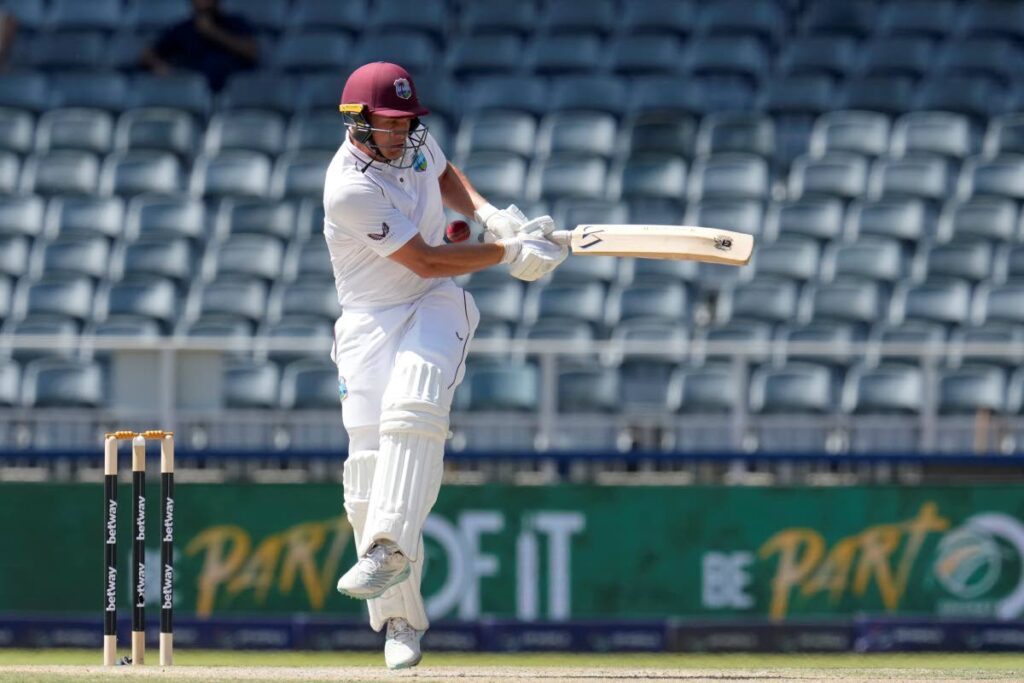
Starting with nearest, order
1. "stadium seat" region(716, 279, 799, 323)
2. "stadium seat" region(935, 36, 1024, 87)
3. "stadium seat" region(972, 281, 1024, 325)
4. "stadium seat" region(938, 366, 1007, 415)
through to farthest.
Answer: "stadium seat" region(938, 366, 1007, 415)
"stadium seat" region(972, 281, 1024, 325)
"stadium seat" region(716, 279, 799, 323)
"stadium seat" region(935, 36, 1024, 87)

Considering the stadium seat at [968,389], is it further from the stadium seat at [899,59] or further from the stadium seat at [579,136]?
the stadium seat at [899,59]

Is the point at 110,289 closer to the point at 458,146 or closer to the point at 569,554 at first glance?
the point at 458,146

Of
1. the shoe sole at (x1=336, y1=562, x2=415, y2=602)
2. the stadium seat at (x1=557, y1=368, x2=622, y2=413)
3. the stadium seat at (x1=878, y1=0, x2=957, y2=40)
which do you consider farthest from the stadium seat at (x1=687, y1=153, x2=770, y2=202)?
the shoe sole at (x1=336, y1=562, x2=415, y2=602)

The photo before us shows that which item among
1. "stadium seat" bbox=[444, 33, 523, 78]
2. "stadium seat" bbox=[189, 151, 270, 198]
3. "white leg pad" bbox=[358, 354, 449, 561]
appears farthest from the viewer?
"stadium seat" bbox=[444, 33, 523, 78]

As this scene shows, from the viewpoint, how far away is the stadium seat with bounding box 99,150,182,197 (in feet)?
40.8

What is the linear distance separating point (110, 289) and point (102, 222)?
950 mm

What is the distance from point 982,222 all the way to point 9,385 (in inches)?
247

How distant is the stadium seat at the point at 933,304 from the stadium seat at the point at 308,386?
358cm

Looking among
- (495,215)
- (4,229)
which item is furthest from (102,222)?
(495,215)

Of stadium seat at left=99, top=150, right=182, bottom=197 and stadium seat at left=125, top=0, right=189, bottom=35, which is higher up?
stadium seat at left=125, top=0, right=189, bottom=35

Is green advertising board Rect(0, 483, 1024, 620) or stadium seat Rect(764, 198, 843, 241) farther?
stadium seat Rect(764, 198, 843, 241)

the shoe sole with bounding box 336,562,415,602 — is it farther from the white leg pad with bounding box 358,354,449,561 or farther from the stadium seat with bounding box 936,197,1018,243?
the stadium seat with bounding box 936,197,1018,243

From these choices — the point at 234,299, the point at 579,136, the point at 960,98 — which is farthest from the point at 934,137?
the point at 234,299

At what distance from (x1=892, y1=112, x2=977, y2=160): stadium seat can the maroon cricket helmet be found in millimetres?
7507
